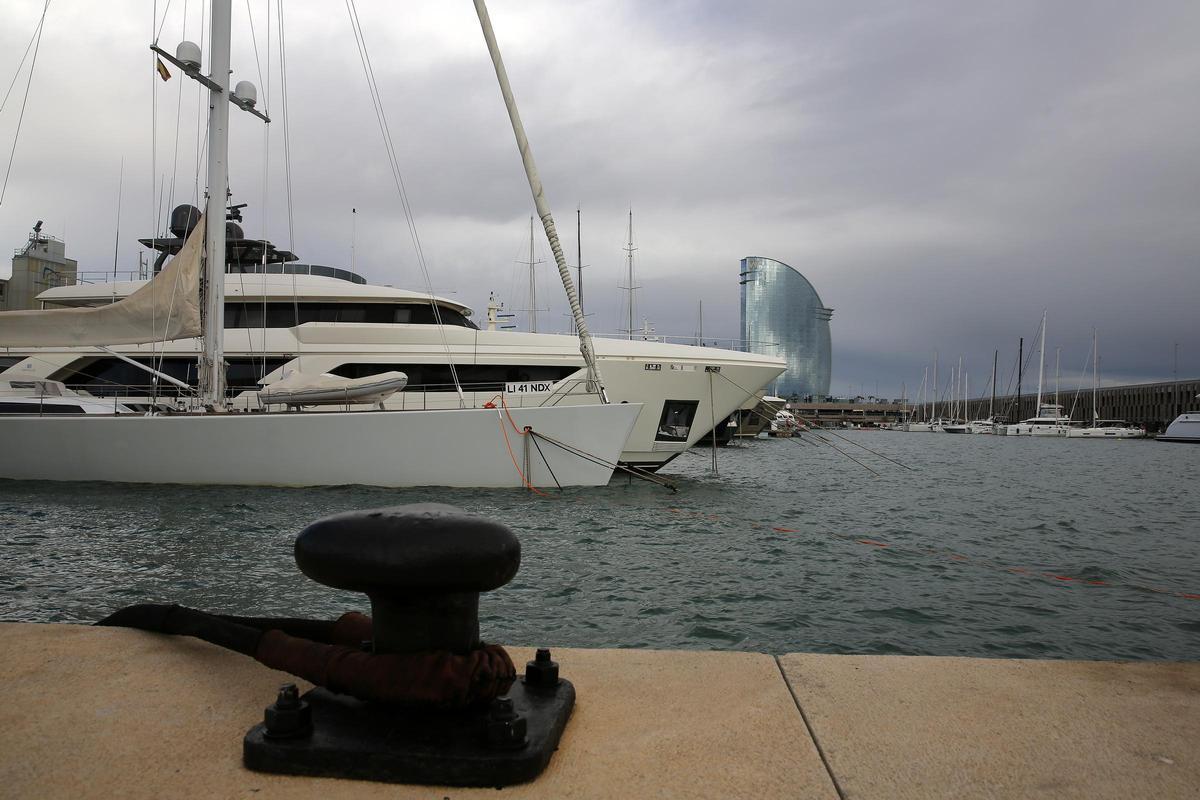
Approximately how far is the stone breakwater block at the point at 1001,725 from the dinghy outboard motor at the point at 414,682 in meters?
0.66

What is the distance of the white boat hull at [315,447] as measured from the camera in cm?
1294

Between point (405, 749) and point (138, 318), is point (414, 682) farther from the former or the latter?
point (138, 318)

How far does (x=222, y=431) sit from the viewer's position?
12836mm

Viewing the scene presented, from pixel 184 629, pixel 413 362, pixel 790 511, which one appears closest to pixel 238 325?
pixel 413 362

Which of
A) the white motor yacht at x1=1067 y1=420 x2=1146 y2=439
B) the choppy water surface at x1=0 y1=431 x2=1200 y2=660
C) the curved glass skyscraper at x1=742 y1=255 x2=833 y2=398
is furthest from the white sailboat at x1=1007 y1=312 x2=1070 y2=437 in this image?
the choppy water surface at x1=0 y1=431 x2=1200 y2=660

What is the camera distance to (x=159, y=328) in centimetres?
1354

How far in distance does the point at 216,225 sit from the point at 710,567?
453 inches

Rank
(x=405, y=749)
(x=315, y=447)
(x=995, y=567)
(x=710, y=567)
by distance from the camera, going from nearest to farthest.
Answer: (x=405, y=749)
(x=710, y=567)
(x=995, y=567)
(x=315, y=447)

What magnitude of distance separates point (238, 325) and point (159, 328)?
516cm

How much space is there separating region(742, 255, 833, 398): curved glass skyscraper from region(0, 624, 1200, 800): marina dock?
135 metres

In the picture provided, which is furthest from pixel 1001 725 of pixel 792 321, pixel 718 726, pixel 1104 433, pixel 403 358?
pixel 792 321

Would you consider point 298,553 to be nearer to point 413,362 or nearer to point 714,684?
point 714,684

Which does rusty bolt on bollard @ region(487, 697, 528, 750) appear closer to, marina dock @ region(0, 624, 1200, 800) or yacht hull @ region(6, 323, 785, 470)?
marina dock @ region(0, 624, 1200, 800)

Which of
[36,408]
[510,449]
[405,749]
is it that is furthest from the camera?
[36,408]
